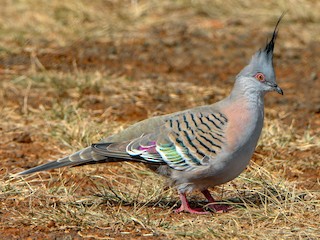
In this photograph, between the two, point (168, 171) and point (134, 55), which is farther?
point (134, 55)

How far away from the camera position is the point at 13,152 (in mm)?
6605

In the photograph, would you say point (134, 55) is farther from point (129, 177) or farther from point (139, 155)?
point (139, 155)

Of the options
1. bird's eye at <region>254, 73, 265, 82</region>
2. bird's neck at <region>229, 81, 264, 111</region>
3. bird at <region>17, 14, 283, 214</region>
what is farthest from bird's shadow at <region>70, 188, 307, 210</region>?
bird's eye at <region>254, 73, 265, 82</region>

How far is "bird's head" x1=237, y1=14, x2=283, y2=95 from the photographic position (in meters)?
5.36

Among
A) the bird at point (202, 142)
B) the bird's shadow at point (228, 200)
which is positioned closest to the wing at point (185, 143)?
the bird at point (202, 142)

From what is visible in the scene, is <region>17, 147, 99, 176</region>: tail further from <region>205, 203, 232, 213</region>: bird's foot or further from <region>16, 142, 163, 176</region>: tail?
<region>205, 203, 232, 213</region>: bird's foot

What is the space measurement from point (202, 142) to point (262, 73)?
0.59 metres

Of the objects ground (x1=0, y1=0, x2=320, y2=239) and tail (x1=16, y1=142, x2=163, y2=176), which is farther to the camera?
tail (x1=16, y1=142, x2=163, y2=176)

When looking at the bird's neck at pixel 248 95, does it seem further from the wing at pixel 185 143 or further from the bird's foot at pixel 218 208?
the bird's foot at pixel 218 208

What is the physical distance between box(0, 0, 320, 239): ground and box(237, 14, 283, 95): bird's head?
61cm

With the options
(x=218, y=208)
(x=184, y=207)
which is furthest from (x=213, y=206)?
(x=184, y=207)

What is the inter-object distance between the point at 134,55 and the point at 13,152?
11.2 ft

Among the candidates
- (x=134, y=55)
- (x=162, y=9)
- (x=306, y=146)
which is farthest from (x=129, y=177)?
(x=162, y=9)

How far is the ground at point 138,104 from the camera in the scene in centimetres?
496
